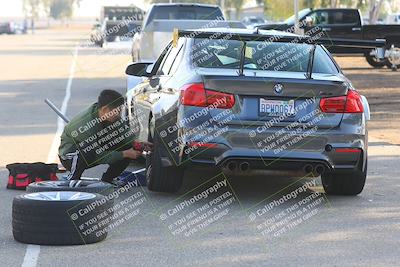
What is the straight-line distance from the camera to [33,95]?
73.7 feet

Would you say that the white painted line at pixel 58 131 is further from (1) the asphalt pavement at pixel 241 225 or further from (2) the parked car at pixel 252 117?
(2) the parked car at pixel 252 117

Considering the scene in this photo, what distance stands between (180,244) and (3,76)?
23773 mm

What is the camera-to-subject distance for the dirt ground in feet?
53.0

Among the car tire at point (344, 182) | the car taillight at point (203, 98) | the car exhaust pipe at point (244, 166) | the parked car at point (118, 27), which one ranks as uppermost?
the car taillight at point (203, 98)

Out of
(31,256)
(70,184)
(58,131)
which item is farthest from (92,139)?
(58,131)

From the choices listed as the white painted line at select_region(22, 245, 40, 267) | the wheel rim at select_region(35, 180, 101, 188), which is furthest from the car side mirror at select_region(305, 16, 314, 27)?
the white painted line at select_region(22, 245, 40, 267)

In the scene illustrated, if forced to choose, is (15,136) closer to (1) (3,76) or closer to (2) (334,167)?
(2) (334,167)

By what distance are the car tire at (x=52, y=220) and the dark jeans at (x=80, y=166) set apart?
6.82 feet

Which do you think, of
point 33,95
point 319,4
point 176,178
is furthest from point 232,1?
point 176,178

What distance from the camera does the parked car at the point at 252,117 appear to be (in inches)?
339

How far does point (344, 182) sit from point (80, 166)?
102 inches

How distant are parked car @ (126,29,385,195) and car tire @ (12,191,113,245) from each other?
164 cm

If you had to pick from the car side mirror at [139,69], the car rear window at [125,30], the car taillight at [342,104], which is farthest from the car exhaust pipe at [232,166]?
the car rear window at [125,30]

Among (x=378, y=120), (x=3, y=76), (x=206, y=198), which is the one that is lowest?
(x=3, y=76)
